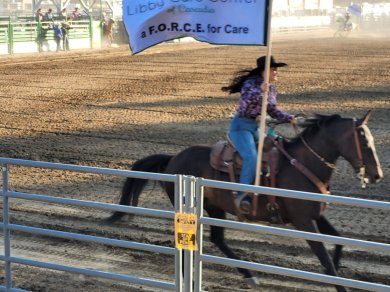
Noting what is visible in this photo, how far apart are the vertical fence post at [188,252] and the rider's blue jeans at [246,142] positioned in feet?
7.11

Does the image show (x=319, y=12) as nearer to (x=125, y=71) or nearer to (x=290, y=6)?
(x=290, y=6)

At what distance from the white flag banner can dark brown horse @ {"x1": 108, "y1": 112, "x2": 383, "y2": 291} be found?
1.43m

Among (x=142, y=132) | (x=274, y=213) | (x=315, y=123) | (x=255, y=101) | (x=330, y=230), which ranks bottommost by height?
(x=142, y=132)

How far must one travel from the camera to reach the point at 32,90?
997 inches

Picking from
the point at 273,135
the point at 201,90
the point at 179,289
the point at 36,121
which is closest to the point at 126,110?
the point at 36,121

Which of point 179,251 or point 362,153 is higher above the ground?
point 362,153

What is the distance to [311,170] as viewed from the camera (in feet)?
26.5

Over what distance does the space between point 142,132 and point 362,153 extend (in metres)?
9.89

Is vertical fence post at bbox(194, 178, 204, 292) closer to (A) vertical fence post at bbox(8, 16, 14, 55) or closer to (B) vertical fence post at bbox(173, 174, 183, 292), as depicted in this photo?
(B) vertical fence post at bbox(173, 174, 183, 292)

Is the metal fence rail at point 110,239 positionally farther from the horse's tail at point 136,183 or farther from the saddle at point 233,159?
the saddle at point 233,159

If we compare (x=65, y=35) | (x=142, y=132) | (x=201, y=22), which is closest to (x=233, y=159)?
(x=201, y=22)

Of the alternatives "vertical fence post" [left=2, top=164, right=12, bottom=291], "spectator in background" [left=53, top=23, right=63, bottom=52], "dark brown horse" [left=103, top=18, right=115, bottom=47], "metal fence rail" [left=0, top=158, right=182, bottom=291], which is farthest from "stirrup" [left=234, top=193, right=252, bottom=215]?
"dark brown horse" [left=103, top=18, right=115, bottom=47]

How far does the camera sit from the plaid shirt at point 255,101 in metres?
8.14

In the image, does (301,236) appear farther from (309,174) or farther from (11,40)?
(11,40)
